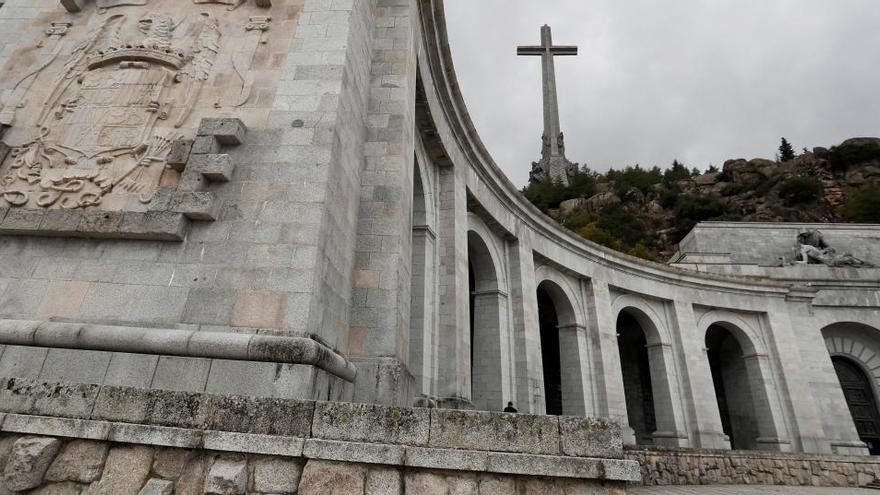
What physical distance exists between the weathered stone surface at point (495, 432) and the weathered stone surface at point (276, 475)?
0.89 metres

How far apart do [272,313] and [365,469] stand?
7.74 feet

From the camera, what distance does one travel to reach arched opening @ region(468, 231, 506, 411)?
42.6 feet

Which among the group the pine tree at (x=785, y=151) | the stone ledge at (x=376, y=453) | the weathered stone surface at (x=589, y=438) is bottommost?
the stone ledge at (x=376, y=453)

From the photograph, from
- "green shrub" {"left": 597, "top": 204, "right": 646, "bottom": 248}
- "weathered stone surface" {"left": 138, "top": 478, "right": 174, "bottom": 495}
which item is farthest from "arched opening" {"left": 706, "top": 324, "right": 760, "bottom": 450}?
"green shrub" {"left": 597, "top": 204, "right": 646, "bottom": 248}

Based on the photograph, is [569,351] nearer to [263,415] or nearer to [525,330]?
[525,330]

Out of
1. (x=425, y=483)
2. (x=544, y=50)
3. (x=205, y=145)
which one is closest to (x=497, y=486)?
(x=425, y=483)

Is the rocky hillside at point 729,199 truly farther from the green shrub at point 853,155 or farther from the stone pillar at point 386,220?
the stone pillar at point 386,220

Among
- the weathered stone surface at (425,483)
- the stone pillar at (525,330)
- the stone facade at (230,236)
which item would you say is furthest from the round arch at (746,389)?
the weathered stone surface at (425,483)

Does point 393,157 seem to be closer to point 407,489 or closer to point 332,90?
point 332,90

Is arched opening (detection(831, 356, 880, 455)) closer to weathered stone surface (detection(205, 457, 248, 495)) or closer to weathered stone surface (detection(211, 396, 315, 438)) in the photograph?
weathered stone surface (detection(211, 396, 315, 438))

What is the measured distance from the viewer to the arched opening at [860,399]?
829 inches

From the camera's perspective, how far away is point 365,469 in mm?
2936

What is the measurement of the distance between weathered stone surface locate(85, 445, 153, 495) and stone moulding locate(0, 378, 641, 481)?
0.10 meters

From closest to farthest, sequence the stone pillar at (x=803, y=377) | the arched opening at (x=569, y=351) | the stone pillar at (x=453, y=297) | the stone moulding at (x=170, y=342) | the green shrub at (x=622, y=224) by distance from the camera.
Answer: the stone moulding at (x=170, y=342)
the stone pillar at (x=453, y=297)
the arched opening at (x=569, y=351)
the stone pillar at (x=803, y=377)
the green shrub at (x=622, y=224)
